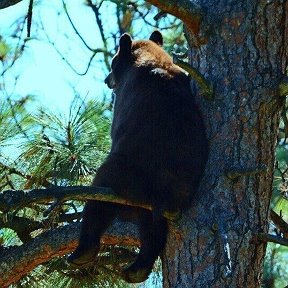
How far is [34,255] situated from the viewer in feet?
14.5

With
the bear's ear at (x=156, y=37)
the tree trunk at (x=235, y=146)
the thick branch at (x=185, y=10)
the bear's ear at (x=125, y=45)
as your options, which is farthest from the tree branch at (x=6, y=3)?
A: the bear's ear at (x=156, y=37)

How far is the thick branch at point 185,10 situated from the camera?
3.88 meters

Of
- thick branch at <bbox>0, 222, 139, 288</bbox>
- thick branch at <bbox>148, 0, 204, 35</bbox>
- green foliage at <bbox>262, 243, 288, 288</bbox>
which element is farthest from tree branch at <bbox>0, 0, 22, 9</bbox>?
green foliage at <bbox>262, 243, 288, 288</bbox>

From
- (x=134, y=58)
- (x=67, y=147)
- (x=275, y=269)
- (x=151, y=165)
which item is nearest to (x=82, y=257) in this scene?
(x=151, y=165)

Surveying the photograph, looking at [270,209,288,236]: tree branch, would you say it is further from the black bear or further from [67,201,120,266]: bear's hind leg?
[67,201,120,266]: bear's hind leg

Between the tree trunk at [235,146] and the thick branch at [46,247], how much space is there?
456 millimetres

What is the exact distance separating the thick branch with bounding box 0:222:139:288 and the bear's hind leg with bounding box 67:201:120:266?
80mm

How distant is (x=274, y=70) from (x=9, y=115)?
1826mm

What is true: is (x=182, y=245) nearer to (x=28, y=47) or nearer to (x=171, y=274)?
(x=171, y=274)

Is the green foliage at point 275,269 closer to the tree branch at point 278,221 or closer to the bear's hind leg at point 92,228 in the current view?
the tree branch at point 278,221

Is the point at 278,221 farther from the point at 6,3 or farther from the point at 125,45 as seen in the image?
the point at 6,3

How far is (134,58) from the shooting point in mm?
5297

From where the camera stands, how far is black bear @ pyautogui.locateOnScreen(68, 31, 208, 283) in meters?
4.16

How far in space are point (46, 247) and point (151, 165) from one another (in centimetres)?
66
